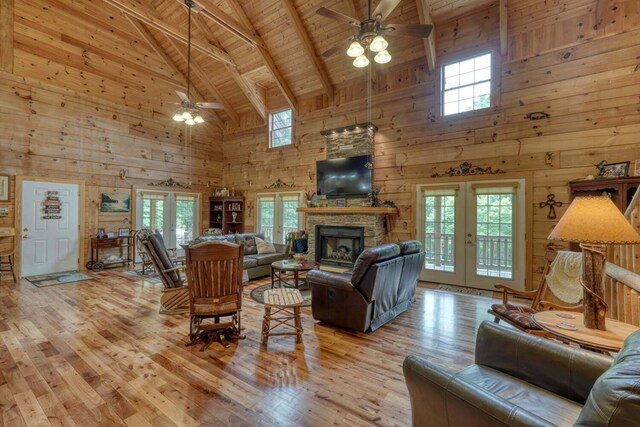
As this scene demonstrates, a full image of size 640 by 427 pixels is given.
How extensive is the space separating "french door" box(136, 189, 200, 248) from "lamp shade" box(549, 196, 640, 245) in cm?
858

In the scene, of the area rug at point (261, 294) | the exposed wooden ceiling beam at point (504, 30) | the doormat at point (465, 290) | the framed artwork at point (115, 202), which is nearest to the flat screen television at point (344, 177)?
the doormat at point (465, 290)

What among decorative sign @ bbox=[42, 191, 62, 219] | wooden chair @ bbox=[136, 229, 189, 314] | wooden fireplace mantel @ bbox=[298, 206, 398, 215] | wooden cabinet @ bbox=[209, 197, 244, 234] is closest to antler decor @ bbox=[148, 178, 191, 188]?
wooden cabinet @ bbox=[209, 197, 244, 234]

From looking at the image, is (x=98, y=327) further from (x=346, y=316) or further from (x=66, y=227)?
(x=66, y=227)

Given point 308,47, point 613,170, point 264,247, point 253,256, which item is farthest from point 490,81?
point 253,256

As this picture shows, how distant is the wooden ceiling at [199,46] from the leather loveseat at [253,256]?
3.95 m

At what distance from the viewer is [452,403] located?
1173 mm

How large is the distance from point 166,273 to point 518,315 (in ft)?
13.1

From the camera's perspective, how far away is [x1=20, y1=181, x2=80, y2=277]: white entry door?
5.88 meters

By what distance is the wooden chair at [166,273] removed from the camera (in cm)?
348

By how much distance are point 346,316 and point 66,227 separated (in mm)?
6900

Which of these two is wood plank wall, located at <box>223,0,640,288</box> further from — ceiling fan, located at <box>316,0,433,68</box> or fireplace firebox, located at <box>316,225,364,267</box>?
ceiling fan, located at <box>316,0,433,68</box>

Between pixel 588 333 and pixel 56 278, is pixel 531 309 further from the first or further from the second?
pixel 56 278

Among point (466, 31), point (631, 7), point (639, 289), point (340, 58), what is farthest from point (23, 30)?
point (631, 7)

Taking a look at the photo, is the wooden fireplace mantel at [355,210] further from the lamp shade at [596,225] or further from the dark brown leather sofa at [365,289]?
the lamp shade at [596,225]
